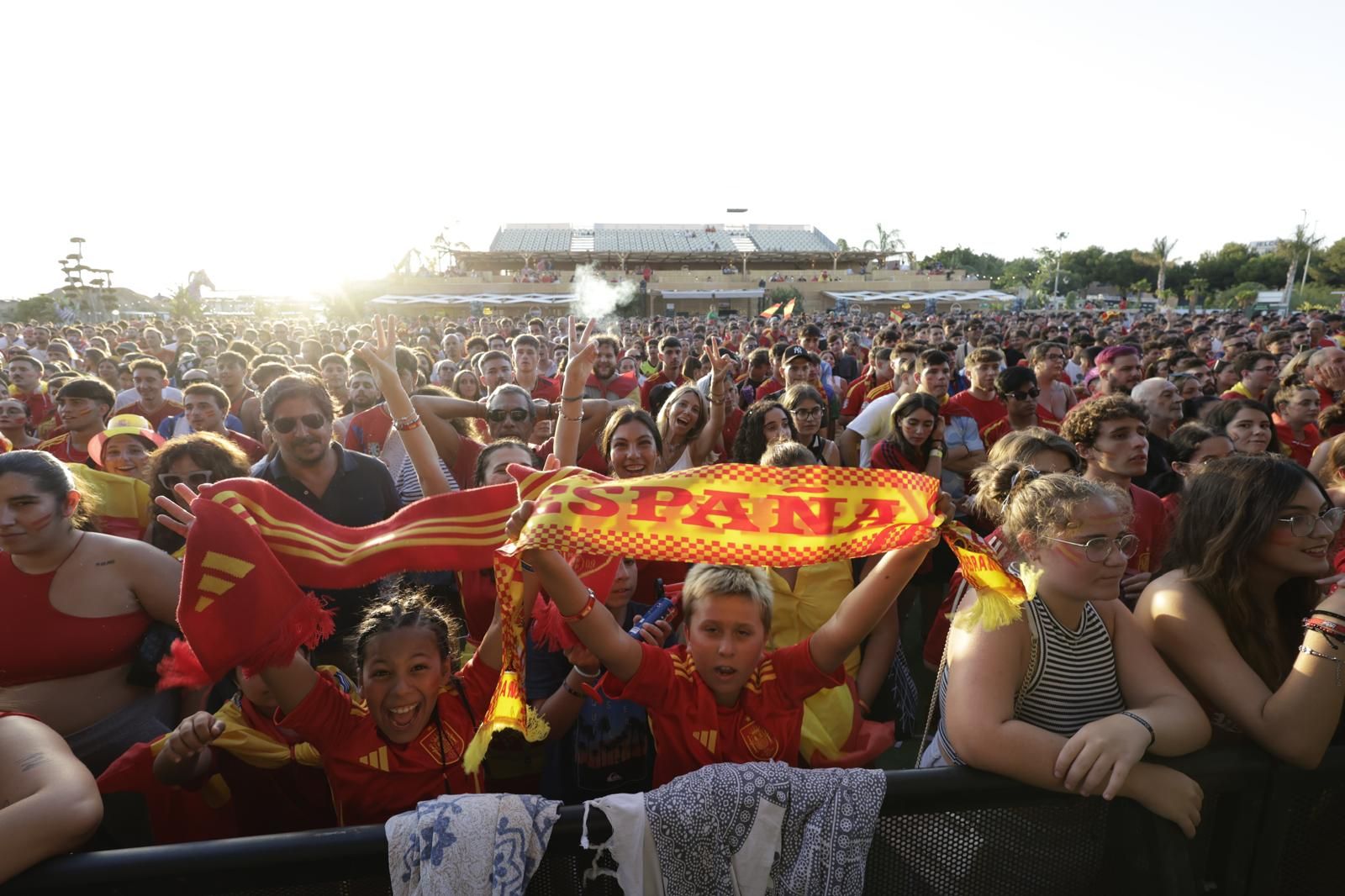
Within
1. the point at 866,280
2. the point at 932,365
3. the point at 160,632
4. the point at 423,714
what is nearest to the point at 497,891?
the point at 423,714

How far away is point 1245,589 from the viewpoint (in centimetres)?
221

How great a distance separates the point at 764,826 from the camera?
5.52 feet

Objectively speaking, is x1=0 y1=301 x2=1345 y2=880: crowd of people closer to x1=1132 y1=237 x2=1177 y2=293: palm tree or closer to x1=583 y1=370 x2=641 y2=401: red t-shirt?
x1=583 y1=370 x2=641 y2=401: red t-shirt

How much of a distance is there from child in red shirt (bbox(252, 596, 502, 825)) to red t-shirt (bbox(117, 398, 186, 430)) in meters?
5.58

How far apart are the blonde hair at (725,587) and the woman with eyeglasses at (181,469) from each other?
2.43 meters

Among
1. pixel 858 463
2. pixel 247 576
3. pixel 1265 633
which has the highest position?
pixel 247 576

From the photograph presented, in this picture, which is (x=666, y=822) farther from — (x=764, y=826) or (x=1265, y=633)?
(x=1265, y=633)

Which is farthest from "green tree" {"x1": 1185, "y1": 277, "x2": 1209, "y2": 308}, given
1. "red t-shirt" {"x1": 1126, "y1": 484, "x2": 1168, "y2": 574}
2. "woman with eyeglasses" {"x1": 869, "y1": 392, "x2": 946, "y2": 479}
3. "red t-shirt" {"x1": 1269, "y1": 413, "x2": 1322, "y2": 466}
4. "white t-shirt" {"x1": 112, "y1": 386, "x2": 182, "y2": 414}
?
"white t-shirt" {"x1": 112, "y1": 386, "x2": 182, "y2": 414}

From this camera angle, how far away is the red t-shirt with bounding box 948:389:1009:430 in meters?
6.16

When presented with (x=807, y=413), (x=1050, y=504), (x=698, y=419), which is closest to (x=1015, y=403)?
(x=807, y=413)

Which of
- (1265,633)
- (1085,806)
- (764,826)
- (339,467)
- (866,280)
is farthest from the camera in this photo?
(866,280)

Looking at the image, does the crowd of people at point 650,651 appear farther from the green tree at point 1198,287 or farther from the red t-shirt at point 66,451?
the green tree at point 1198,287

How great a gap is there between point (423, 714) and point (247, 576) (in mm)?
636

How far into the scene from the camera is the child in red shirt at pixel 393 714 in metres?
2.17
